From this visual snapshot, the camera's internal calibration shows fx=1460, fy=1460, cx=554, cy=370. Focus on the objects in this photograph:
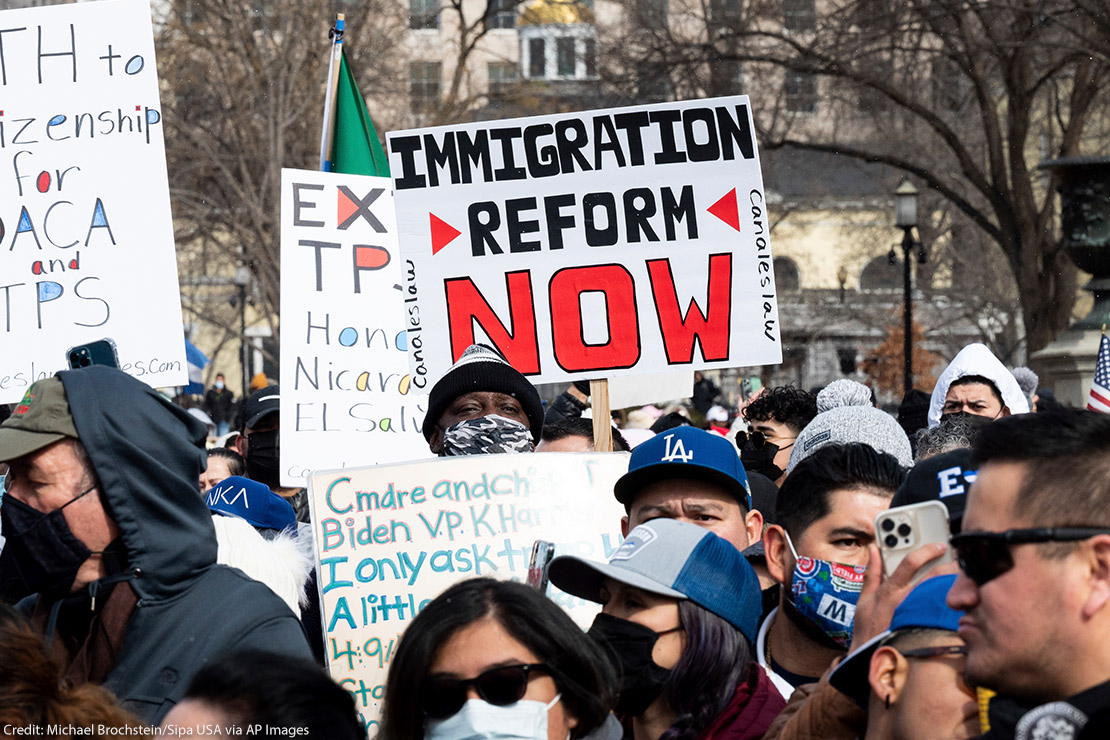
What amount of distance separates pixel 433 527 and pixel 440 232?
6.04ft

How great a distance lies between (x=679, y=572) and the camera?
319 centimetres

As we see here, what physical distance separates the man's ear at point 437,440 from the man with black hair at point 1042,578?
2639mm

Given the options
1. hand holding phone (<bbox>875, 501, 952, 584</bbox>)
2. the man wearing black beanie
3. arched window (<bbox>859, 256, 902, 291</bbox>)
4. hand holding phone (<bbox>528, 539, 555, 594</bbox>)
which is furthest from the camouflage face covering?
arched window (<bbox>859, 256, 902, 291</bbox>)

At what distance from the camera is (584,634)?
2.91 m

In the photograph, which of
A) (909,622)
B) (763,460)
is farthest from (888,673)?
(763,460)

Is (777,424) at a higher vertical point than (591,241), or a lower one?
lower

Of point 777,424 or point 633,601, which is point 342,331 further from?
point 633,601

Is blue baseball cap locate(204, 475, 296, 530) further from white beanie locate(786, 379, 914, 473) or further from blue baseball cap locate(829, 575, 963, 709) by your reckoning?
blue baseball cap locate(829, 575, 963, 709)

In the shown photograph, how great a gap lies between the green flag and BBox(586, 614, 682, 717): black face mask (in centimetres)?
516

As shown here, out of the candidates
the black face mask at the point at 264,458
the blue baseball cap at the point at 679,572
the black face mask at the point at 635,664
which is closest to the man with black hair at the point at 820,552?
the blue baseball cap at the point at 679,572

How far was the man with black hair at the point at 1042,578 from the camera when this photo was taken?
2.07 m

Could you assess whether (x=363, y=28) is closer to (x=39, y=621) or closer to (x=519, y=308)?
(x=519, y=308)

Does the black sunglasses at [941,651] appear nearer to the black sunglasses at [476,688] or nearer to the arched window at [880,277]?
the black sunglasses at [476,688]

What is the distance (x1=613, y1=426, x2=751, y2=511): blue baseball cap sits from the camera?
3904mm
